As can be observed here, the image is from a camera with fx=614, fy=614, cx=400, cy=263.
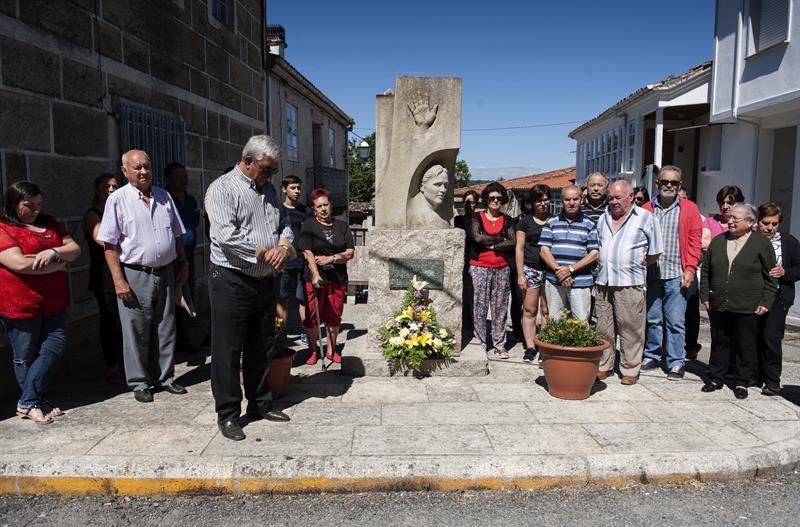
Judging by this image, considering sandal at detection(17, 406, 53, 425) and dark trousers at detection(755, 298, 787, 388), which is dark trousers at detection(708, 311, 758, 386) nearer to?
dark trousers at detection(755, 298, 787, 388)

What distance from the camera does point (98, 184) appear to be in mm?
5098

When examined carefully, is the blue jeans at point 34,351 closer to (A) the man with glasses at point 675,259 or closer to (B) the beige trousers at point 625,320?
(B) the beige trousers at point 625,320

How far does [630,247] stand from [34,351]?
4.64 m

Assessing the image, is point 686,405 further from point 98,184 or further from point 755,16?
point 755,16

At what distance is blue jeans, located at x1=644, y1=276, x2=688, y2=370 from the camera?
5621 mm

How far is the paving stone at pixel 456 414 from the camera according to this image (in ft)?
14.5

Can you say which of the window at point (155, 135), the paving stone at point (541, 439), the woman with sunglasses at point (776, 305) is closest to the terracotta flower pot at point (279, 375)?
the paving stone at point (541, 439)

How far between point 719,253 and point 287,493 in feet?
13.0

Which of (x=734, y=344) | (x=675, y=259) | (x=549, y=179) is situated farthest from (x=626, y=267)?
(x=549, y=179)

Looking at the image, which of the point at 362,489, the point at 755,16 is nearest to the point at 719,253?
the point at 362,489

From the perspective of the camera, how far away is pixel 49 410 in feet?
14.4

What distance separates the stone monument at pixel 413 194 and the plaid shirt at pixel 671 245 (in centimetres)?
183

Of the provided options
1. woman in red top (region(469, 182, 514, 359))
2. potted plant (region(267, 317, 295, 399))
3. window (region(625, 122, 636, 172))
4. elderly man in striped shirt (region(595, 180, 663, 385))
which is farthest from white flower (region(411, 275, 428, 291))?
window (region(625, 122, 636, 172))

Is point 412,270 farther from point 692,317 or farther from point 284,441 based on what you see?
point 692,317
